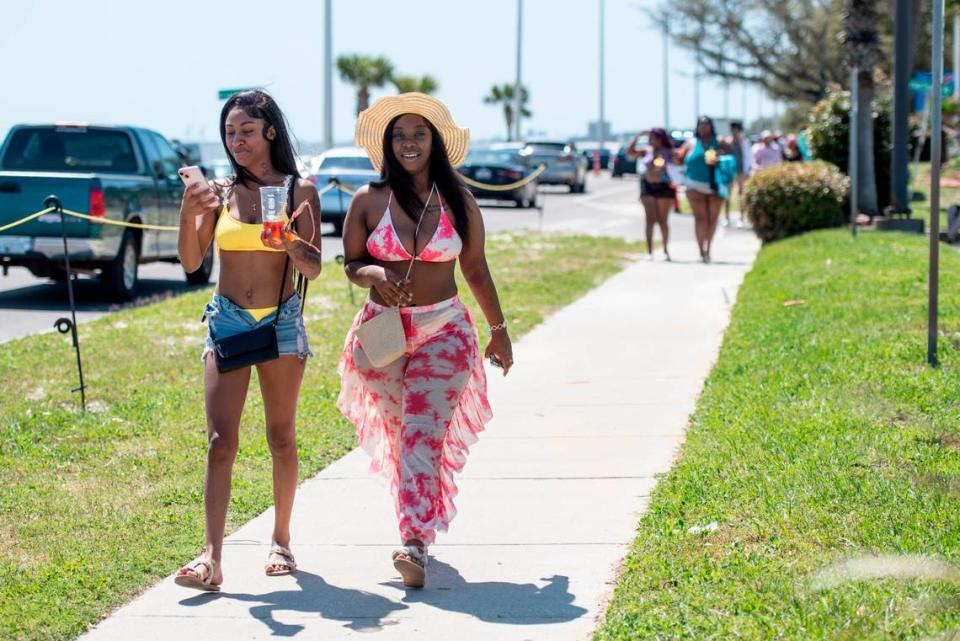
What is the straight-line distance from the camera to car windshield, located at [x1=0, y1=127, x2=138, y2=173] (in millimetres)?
15140

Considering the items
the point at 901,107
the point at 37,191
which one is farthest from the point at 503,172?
the point at 37,191

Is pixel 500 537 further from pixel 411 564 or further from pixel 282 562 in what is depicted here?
pixel 282 562

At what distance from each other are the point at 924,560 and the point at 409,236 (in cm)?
218

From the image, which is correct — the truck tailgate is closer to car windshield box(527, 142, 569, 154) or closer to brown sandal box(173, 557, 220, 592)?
brown sandal box(173, 557, 220, 592)

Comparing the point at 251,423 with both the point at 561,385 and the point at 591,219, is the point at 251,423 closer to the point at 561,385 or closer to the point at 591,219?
the point at 561,385

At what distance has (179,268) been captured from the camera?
19.2 meters

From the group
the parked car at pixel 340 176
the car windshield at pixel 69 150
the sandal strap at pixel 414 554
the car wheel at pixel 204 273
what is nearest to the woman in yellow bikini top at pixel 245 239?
the sandal strap at pixel 414 554

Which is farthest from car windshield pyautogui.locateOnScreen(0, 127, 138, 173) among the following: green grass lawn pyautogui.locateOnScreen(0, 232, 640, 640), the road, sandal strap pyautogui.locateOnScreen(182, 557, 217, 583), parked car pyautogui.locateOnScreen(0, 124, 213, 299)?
sandal strap pyautogui.locateOnScreen(182, 557, 217, 583)

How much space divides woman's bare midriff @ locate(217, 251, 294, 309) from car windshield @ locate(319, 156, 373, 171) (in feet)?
63.2

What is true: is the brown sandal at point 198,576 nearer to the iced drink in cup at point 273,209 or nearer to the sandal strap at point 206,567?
the sandal strap at point 206,567

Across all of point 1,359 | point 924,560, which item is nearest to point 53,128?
point 1,359

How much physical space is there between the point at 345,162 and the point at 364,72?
151ft

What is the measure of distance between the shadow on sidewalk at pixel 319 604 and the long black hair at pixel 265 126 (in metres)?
1.54

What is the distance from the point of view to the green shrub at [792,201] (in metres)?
19.6
